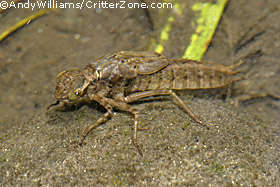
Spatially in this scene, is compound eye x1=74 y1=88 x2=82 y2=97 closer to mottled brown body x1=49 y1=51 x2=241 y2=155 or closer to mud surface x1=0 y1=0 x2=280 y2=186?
mottled brown body x1=49 y1=51 x2=241 y2=155

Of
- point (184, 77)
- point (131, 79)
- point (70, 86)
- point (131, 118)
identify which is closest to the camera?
point (131, 118)

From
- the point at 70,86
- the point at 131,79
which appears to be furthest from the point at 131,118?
the point at 70,86

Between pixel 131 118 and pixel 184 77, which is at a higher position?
pixel 184 77

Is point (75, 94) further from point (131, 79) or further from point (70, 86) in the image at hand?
point (131, 79)

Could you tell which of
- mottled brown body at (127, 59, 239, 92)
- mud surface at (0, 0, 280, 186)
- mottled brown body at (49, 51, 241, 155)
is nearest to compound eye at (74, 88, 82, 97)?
mottled brown body at (49, 51, 241, 155)

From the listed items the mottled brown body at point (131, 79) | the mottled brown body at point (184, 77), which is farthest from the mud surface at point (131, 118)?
the mottled brown body at point (184, 77)

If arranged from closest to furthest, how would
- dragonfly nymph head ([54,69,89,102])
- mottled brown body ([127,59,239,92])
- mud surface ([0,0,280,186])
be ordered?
mud surface ([0,0,280,186]) < dragonfly nymph head ([54,69,89,102]) < mottled brown body ([127,59,239,92])

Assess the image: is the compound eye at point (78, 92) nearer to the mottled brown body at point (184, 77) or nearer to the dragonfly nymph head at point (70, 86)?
the dragonfly nymph head at point (70, 86)
